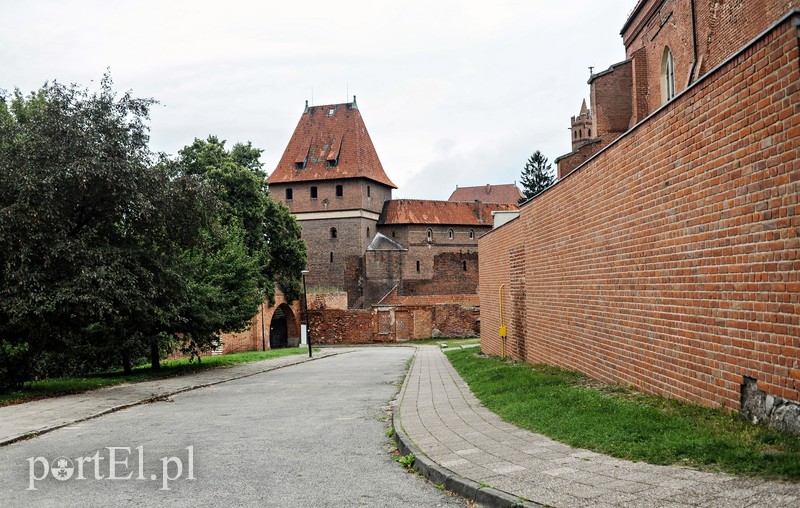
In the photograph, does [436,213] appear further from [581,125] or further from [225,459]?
[225,459]

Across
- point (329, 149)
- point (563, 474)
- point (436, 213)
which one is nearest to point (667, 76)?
point (563, 474)

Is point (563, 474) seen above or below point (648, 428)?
below

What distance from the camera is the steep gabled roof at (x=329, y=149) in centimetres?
7131

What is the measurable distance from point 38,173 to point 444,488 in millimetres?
12608

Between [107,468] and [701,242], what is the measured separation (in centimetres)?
648

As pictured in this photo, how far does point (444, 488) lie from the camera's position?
6.00m

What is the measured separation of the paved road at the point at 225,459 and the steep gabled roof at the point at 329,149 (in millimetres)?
58939

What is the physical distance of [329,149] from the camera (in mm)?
72125

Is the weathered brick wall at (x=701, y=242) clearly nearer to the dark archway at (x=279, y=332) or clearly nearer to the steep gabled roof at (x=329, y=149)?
the dark archway at (x=279, y=332)

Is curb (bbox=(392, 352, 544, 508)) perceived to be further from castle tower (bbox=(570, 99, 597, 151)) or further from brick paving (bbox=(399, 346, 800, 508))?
castle tower (bbox=(570, 99, 597, 151))

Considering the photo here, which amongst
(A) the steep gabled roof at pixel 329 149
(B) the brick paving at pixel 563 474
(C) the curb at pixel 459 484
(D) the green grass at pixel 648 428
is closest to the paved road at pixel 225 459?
(C) the curb at pixel 459 484

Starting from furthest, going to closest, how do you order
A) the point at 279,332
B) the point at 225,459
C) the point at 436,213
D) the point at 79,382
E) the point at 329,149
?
the point at 436,213 → the point at 329,149 → the point at 279,332 → the point at 79,382 → the point at 225,459

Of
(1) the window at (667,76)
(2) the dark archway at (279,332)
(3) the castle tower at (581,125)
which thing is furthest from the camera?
(3) the castle tower at (581,125)

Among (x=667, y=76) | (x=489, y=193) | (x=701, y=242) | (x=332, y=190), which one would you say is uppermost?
(x=489, y=193)
